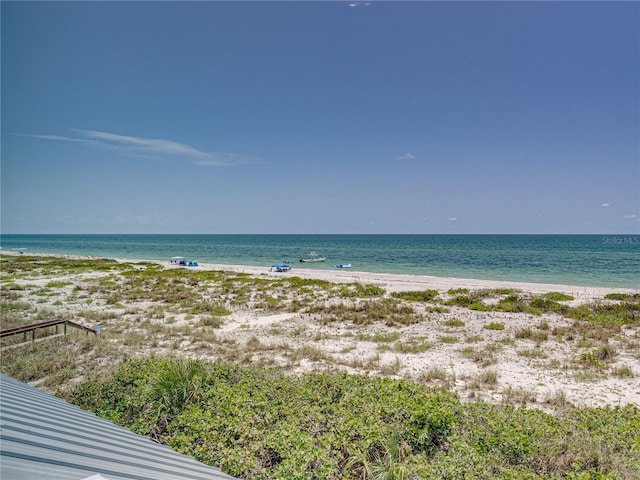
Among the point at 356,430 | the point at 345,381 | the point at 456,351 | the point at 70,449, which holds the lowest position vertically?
the point at 456,351

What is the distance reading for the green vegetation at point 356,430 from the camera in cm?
449

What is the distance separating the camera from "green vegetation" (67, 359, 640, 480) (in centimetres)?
449

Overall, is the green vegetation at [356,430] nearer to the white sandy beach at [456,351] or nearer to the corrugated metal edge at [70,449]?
the corrugated metal edge at [70,449]

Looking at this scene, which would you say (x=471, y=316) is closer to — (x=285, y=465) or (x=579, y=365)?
(x=579, y=365)

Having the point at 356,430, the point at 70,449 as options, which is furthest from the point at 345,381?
the point at 70,449

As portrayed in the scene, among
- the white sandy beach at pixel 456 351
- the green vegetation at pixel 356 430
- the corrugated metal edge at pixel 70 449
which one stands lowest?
the white sandy beach at pixel 456 351

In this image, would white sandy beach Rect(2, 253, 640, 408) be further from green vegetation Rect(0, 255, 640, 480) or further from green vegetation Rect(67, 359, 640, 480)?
green vegetation Rect(67, 359, 640, 480)

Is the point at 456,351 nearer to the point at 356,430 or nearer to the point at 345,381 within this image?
the point at 345,381

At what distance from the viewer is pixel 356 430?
519 cm

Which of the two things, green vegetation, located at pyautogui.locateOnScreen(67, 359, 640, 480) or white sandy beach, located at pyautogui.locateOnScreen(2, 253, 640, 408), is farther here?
white sandy beach, located at pyautogui.locateOnScreen(2, 253, 640, 408)

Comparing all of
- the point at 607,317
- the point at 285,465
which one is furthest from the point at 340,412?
the point at 607,317

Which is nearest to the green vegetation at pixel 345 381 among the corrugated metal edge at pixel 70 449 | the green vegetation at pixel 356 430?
the green vegetation at pixel 356 430

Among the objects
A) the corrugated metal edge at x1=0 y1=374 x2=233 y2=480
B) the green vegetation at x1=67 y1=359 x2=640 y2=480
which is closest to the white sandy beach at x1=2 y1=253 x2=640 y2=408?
the green vegetation at x1=67 y1=359 x2=640 y2=480

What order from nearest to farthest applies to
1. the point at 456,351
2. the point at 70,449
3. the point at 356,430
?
the point at 70,449 → the point at 356,430 → the point at 456,351
